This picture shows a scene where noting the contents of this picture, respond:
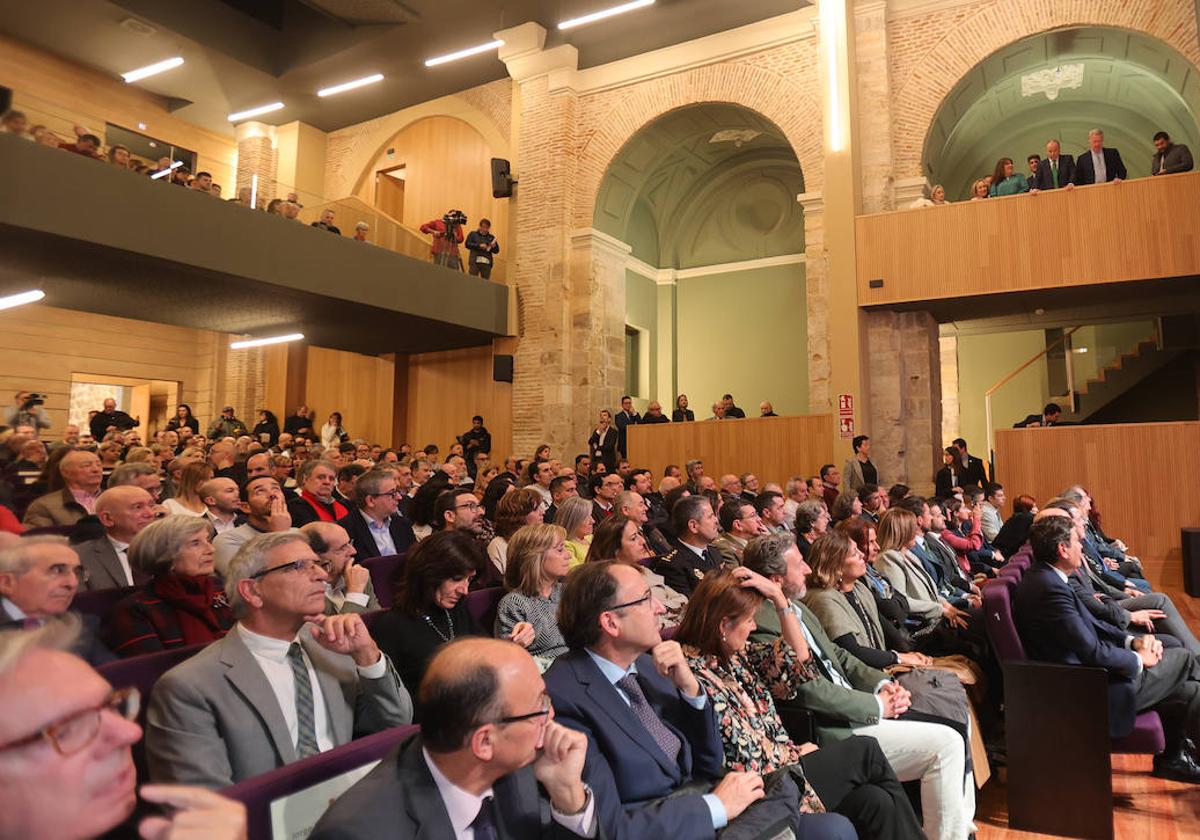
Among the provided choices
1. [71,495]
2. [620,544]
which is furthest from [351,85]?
[620,544]

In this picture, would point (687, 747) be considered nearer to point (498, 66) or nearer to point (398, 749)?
point (398, 749)

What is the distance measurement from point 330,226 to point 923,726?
26.7 feet

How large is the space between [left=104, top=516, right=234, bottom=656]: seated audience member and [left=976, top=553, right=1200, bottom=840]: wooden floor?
2722 mm

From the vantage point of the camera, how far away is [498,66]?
11.8 m

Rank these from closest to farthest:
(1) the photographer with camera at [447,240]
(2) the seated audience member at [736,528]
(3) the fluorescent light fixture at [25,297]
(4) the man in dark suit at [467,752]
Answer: (4) the man in dark suit at [467,752] < (2) the seated audience member at [736,528] < (3) the fluorescent light fixture at [25,297] < (1) the photographer with camera at [447,240]

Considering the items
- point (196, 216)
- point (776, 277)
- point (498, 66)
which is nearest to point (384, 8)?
point (498, 66)

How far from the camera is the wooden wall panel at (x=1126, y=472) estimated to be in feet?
24.8

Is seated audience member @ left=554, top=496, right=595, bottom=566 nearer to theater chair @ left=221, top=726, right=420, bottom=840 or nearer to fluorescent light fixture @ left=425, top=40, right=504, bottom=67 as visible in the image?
theater chair @ left=221, top=726, right=420, bottom=840

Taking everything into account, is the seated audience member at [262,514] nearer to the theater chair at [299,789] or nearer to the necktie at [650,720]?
the necktie at [650,720]

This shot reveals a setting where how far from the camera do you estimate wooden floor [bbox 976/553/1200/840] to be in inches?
113

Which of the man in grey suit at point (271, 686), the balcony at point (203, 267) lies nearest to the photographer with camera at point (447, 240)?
the balcony at point (203, 267)

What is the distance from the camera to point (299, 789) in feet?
4.50

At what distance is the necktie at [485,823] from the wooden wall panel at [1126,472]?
26.4 feet

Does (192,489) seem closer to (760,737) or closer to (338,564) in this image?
(338,564)
